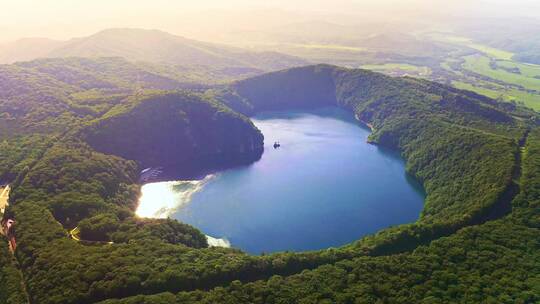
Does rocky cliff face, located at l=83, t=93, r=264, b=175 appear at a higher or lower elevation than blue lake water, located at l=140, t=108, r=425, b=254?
higher

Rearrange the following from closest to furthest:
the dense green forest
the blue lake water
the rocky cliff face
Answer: the dense green forest, the blue lake water, the rocky cliff face

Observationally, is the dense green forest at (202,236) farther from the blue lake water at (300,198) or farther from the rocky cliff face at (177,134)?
the blue lake water at (300,198)

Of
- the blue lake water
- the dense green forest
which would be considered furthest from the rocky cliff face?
the blue lake water

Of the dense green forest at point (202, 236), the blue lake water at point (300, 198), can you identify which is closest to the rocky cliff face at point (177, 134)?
the dense green forest at point (202, 236)

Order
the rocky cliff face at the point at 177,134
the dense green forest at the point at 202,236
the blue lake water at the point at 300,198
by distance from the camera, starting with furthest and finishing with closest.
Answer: the rocky cliff face at the point at 177,134 → the blue lake water at the point at 300,198 → the dense green forest at the point at 202,236

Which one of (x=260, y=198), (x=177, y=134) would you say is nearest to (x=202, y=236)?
(x=260, y=198)

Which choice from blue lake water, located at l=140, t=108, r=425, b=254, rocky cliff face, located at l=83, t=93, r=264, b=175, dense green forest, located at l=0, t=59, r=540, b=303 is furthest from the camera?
rocky cliff face, located at l=83, t=93, r=264, b=175

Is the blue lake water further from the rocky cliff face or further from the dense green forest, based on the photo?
the rocky cliff face
